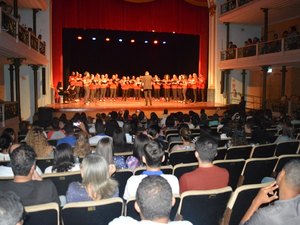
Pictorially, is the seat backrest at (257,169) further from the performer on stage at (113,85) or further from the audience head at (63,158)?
the performer on stage at (113,85)

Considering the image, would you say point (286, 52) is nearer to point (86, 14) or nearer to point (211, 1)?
point (211, 1)

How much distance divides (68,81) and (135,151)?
15758mm

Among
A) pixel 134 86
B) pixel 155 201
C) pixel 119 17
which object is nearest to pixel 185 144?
pixel 155 201

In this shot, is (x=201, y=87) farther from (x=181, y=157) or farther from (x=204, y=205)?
(x=204, y=205)

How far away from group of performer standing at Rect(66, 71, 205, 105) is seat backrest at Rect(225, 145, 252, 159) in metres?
11.4

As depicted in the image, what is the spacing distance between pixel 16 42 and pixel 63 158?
9.31m

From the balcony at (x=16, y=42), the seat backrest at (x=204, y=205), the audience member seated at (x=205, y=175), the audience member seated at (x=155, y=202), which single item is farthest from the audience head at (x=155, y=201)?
the balcony at (x=16, y=42)

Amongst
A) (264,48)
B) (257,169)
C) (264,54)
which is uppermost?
(264,48)

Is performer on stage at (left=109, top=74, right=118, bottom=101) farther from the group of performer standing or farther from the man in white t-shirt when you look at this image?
the man in white t-shirt

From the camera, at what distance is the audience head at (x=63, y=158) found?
437cm

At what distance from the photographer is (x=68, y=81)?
66.0 feet

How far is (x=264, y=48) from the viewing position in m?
17.0

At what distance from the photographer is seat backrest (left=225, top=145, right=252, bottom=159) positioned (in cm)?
580

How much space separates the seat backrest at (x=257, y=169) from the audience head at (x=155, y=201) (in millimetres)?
2716
